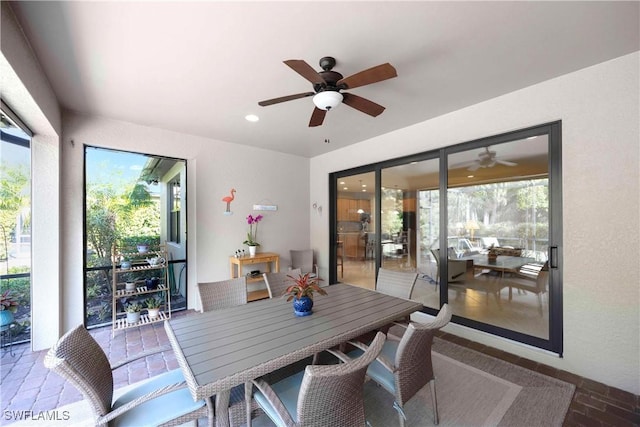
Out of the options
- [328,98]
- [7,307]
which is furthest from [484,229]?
[7,307]

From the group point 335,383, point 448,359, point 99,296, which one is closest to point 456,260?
point 448,359

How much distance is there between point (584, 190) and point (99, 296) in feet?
18.6

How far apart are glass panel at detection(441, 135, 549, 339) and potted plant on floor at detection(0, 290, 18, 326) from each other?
499 cm

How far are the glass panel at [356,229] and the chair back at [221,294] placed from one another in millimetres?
2700

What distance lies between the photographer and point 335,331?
1778 millimetres

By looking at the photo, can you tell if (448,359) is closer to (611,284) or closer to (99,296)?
(611,284)

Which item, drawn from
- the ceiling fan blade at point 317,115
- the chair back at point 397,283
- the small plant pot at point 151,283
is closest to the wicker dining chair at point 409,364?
the chair back at point 397,283

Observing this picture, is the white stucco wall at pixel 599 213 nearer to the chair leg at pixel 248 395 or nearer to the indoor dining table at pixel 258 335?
the indoor dining table at pixel 258 335

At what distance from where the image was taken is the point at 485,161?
3172 mm

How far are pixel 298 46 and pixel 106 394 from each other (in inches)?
100

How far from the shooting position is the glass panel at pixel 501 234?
2750mm

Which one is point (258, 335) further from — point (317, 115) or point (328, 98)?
point (317, 115)

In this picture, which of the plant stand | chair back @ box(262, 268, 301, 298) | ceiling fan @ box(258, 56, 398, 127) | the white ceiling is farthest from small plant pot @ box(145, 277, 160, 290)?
ceiling fan @ box(258, 56, 398, 127)

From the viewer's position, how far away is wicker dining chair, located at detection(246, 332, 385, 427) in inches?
43.8
